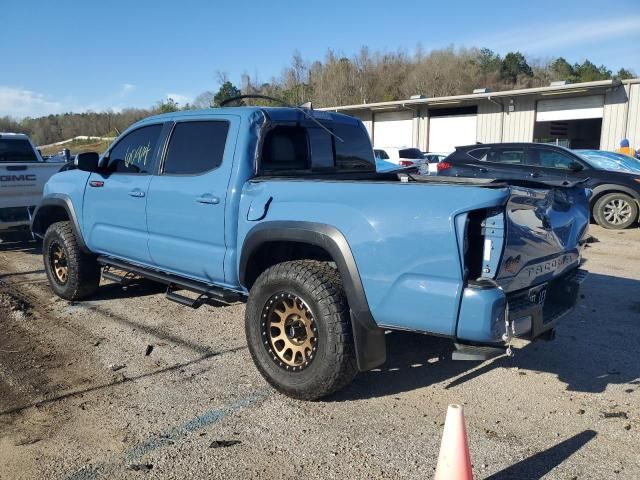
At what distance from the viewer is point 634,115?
24344mm

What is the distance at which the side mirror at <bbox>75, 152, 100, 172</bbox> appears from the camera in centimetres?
536

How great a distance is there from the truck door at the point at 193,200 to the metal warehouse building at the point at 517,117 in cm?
2418

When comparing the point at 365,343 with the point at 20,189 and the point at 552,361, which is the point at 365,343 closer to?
the point at 552,361

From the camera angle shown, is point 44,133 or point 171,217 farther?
point 44,133

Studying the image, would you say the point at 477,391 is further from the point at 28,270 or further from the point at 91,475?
the point at 28,270

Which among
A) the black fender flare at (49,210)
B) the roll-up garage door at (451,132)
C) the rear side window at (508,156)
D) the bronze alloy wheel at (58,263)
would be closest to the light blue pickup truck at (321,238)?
the black fender flare at (49,210)

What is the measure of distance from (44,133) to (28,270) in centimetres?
10088

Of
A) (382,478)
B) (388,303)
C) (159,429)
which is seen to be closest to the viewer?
(382,478)

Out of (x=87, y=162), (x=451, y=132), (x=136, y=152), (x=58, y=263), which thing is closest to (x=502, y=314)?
(x=136, y=152)

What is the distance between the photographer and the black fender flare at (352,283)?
328cm

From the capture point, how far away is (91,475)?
289 cm

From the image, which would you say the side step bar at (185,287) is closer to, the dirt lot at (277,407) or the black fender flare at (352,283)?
the dirt lot at (277,407)

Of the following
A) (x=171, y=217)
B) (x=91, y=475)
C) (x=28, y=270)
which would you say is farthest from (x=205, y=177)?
(x=28, y=270)

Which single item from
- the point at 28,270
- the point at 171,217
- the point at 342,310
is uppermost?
the point at 171,217
